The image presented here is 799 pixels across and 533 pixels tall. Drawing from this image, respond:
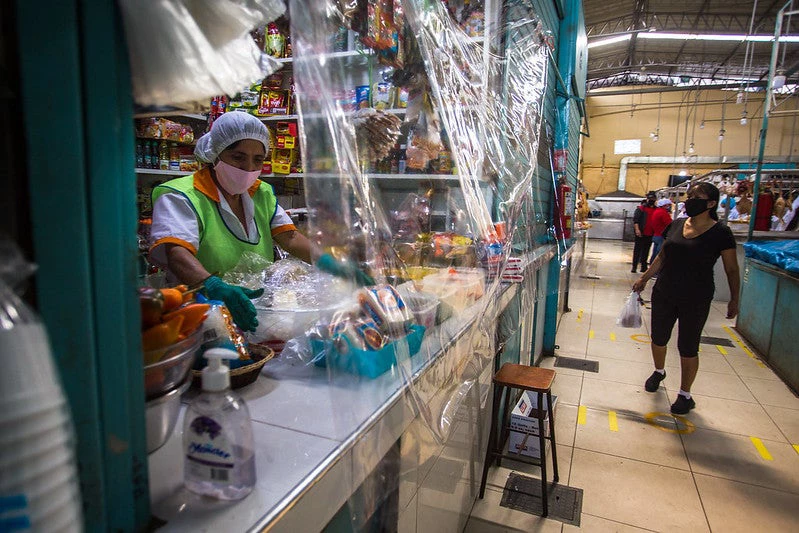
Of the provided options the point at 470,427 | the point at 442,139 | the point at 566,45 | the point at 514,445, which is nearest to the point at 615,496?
the point at 514,445

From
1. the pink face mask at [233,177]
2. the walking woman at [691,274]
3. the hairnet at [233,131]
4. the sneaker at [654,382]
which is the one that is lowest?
the sneaker at [654,382]

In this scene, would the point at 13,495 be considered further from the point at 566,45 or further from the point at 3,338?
the point at 566,45

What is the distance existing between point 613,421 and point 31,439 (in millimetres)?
3788

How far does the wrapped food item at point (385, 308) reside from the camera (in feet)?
3.39

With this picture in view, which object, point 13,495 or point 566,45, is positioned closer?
point 13,495

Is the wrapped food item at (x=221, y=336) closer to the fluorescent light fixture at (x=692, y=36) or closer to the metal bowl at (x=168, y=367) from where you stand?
the metal bowl at (x=168, y=367)

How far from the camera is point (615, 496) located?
261 cm

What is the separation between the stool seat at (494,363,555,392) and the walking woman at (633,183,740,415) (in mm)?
1569

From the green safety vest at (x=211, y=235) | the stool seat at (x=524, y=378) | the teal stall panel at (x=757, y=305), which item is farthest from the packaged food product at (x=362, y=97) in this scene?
the teal stall panel at (x=757, y=305)

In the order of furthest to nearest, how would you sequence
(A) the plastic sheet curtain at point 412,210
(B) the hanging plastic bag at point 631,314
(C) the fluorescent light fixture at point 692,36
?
(C) the fluorescent light fixture at point 692,36 → (B) the hanging plastic bag at point 631,314 → (A) the plastic sheet curtain at point 412,210

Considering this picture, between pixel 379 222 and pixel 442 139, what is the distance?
675 mm

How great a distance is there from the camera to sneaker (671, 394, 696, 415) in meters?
3.63

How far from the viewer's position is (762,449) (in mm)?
3137

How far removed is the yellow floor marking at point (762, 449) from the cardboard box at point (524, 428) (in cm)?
152
